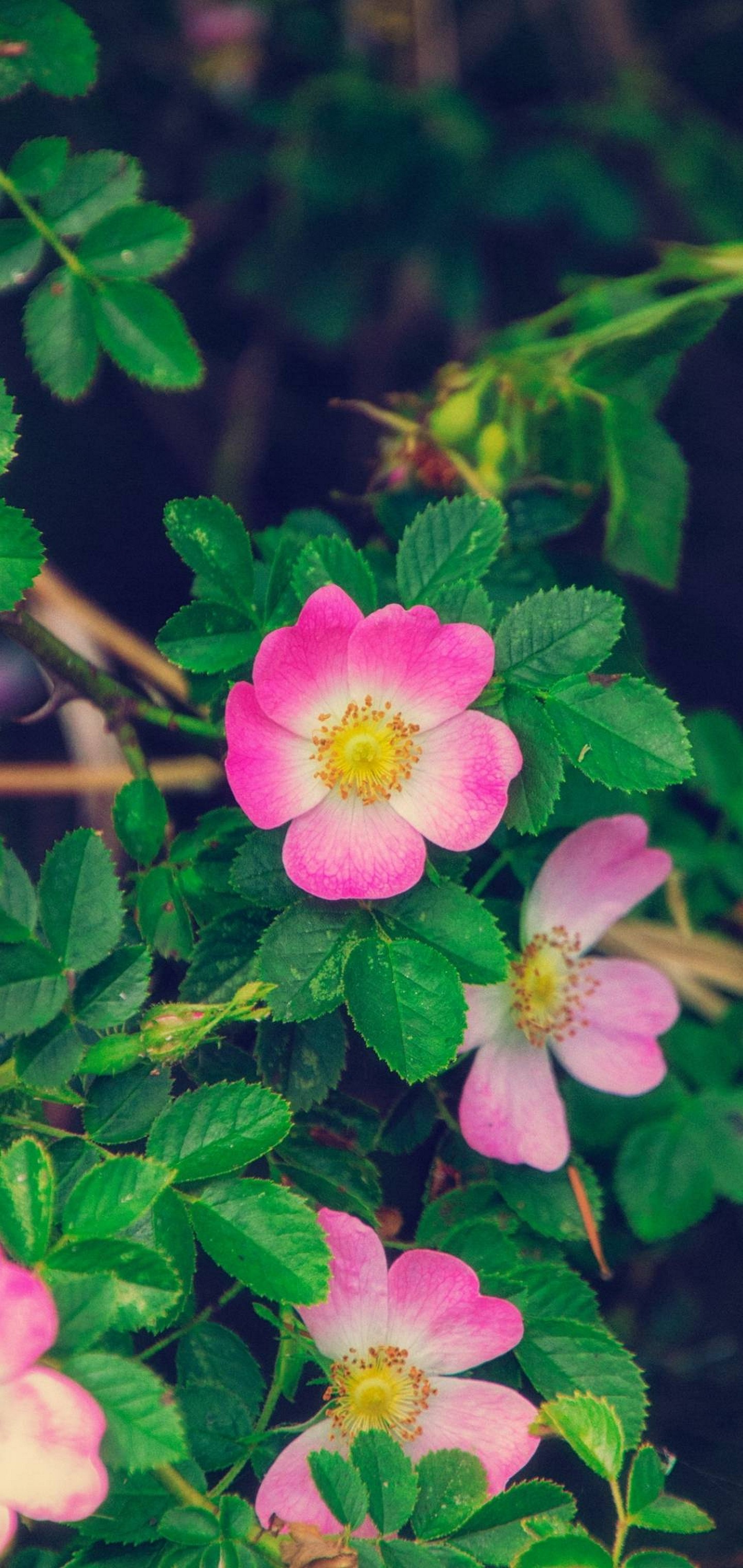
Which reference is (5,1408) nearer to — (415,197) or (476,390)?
(476,390)

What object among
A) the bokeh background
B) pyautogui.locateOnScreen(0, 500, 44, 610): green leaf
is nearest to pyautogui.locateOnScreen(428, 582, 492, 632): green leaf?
pyautogui.locateOnScreen(0, 500, 44, 610): green leaf

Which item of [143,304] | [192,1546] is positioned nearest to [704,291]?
[143,304]

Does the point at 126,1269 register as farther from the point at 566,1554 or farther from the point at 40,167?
the point at 40,167

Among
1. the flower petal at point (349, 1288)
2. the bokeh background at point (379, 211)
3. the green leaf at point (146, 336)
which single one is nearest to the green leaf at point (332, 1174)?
the flower petal at point (349, 1288)

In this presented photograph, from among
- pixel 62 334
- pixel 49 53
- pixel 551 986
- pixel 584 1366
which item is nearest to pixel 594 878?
pixel 551 986

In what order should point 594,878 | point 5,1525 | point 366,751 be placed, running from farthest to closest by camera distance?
point 594,878
point 366,751
point 5,1525

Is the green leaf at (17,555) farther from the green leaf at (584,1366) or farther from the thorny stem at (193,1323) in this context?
the green leaf at (584,1366)
